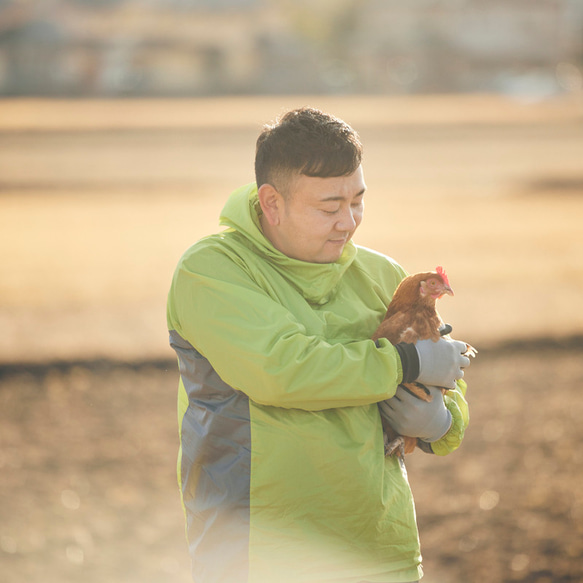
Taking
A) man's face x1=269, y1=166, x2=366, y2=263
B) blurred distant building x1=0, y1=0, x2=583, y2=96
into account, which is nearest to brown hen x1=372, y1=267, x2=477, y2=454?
man's face x1=269, y1=166, x2=366, y2=263

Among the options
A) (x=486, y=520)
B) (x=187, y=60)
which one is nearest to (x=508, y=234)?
(x=486, y=520)

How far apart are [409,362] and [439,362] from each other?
9 centimetres

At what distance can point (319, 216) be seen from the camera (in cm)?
216

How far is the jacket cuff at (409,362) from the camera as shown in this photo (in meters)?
2.12

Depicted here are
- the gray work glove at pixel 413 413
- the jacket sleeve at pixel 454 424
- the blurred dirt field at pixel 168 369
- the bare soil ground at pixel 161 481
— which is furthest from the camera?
the blurred dirt field at pixel 168 369

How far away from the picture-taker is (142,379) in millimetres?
6789

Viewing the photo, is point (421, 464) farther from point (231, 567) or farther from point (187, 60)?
point (187, 60)

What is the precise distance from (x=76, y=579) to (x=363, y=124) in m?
31.1

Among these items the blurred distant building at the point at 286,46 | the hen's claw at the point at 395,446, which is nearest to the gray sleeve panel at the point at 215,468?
the hen's claw at the point at 395,446

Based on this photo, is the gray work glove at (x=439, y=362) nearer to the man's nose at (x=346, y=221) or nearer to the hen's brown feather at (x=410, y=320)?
the hen's brown feather at (x=410, y=320)

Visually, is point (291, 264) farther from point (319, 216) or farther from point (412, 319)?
point (412, 319)

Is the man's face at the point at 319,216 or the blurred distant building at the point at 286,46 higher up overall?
the man's face at the point at 319,216

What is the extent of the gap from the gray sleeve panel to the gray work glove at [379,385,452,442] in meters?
0.41

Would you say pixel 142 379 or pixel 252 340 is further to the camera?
pixel 142 379
